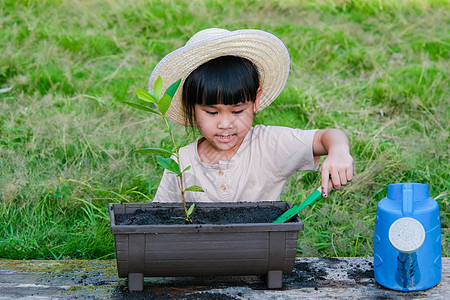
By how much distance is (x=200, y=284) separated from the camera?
1680 mm

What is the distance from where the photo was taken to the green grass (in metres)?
2.52

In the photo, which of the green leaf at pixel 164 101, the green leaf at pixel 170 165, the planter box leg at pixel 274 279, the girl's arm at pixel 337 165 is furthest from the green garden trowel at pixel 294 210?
the green leaf at pixel 164 101

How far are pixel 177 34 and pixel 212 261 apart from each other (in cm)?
329

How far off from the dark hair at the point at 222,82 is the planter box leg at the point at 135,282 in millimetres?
614

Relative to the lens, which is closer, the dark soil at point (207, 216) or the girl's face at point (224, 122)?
the dark soil at point (207, 216)

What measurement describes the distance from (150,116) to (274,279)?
6.47 feet

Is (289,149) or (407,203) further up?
(289,149)

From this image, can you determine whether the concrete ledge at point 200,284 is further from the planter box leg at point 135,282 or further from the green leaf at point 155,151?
the green leaf at point 155,151

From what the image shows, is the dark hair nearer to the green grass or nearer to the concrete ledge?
the concrete ledge

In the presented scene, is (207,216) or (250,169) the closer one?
(207,216)

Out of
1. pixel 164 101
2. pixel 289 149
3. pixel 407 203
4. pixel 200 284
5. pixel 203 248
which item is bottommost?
pixel 200 284

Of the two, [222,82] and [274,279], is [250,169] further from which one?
[274,279]

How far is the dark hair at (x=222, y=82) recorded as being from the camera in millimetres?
1897

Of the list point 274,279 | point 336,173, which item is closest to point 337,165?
point 336,173
